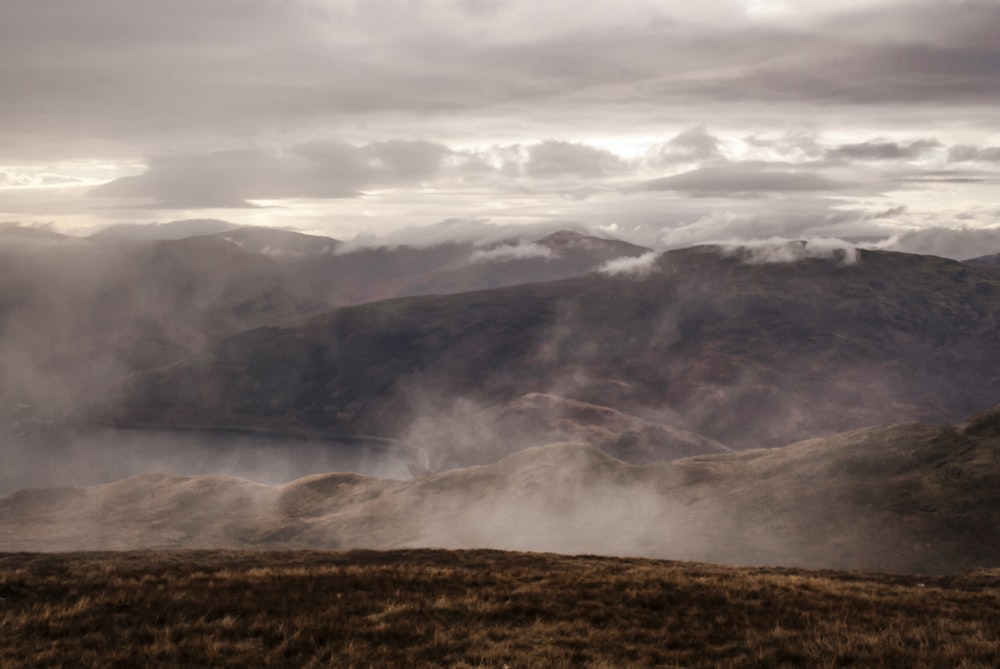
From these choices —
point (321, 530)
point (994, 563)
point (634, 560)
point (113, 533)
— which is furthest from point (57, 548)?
point (994, 563)

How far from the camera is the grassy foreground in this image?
18812 millimetres

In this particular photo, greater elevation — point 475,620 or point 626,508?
point 475,620

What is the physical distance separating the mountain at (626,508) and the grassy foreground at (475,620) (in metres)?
62.3

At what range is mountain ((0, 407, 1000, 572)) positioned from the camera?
8831cm

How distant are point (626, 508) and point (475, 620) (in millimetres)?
98089

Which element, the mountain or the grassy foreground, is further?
the mountain

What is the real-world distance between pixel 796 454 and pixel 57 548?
409ft

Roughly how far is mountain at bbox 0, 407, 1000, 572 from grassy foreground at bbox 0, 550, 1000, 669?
62339 millimetres

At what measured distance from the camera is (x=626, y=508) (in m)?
116

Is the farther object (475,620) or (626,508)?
(626,508)

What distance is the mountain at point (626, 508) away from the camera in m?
88.3

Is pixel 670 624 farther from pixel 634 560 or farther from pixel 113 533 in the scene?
pixel 113 533

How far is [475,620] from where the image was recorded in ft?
73.7

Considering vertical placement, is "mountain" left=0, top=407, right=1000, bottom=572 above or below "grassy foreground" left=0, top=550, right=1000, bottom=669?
below
